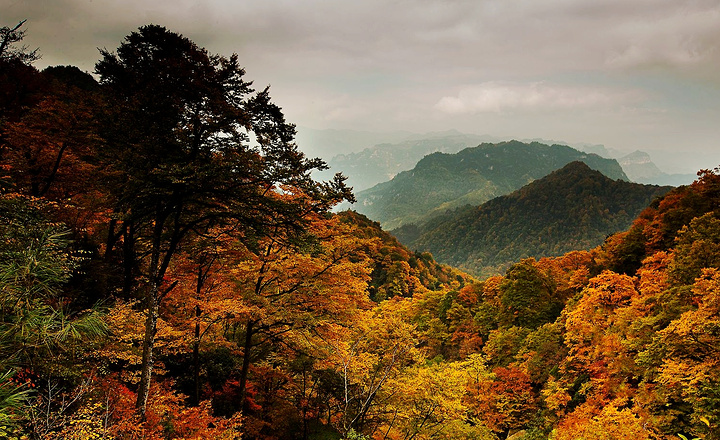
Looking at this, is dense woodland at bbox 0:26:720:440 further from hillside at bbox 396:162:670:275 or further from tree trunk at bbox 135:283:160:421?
hillside at bbox 396:162:670:275

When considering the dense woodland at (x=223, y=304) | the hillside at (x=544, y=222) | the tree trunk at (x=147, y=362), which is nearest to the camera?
the dense woodland at (x=223, y=304)

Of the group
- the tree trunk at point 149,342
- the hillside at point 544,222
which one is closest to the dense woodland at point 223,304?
the tree trunk at point 149,342

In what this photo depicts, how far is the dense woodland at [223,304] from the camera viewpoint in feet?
24.5

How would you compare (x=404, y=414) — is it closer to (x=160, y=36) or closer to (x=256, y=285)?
(x=256, y=285)

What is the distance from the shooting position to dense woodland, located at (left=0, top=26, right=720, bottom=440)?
7473mm

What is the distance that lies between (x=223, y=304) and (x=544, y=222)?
192732mm

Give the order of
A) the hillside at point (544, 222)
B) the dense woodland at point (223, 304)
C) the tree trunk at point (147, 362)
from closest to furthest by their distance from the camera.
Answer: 1. the dense woodland at point (223, 304)
2. the tree trunk at point (147, 362)
3. the hillside at point (544, 222)

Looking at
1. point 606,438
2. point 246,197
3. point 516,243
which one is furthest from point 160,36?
point 516,243

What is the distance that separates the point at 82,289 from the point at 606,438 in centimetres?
2133

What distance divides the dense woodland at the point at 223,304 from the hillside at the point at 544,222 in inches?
5479

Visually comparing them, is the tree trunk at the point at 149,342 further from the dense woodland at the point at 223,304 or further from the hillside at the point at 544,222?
the hillside at the point at 544,222

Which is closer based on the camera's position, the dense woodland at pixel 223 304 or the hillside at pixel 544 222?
the dense woodland at pixel 223 304

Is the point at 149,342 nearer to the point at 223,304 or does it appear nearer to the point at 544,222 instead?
the point at 223,304

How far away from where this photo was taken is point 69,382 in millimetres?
8180
